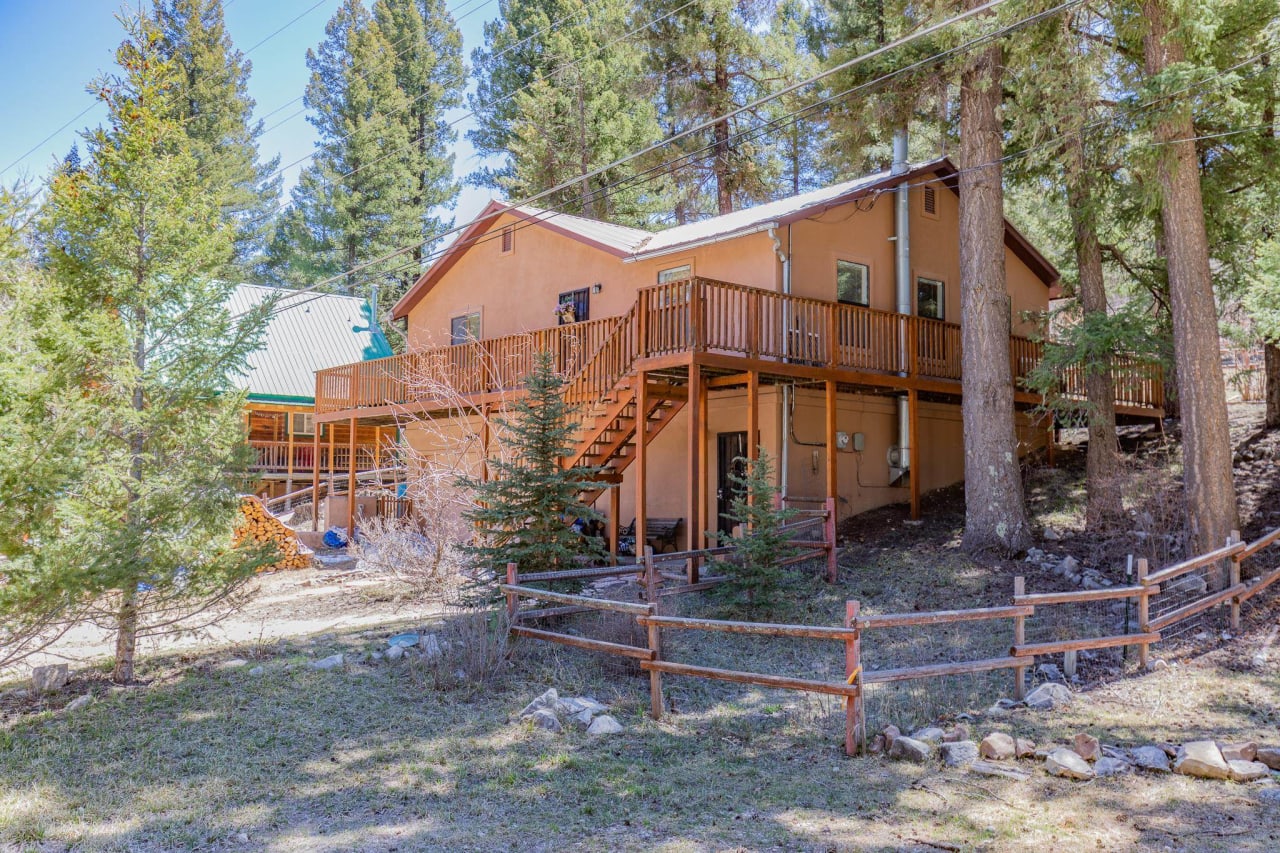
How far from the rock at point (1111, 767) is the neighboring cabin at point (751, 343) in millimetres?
7297

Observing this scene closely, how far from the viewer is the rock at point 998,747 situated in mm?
6539

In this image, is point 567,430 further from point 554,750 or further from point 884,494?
point 884,494

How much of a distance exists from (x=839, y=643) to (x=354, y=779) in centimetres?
605

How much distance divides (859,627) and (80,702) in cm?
639

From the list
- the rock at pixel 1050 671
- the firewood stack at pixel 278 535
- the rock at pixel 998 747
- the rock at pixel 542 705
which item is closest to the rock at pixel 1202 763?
the rock at pixel 998 747

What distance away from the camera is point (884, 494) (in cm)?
1767

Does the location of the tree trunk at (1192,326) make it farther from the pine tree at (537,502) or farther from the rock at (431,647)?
the rock at (431,647)

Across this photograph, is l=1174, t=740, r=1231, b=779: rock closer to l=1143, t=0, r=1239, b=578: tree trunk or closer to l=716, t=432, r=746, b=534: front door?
l=1143, t=0, r=1239, b=578: tree trunk

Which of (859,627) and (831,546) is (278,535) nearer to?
(831,546)

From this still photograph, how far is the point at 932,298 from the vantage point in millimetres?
19219

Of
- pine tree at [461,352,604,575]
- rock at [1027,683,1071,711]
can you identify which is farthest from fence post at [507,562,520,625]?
rock at [1027,683,1071,711]

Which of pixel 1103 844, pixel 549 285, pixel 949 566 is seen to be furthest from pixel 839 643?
pixel 549 285

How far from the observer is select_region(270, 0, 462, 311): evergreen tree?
34.8m

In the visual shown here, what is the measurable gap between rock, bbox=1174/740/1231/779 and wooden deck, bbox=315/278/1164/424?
27.0 ft
